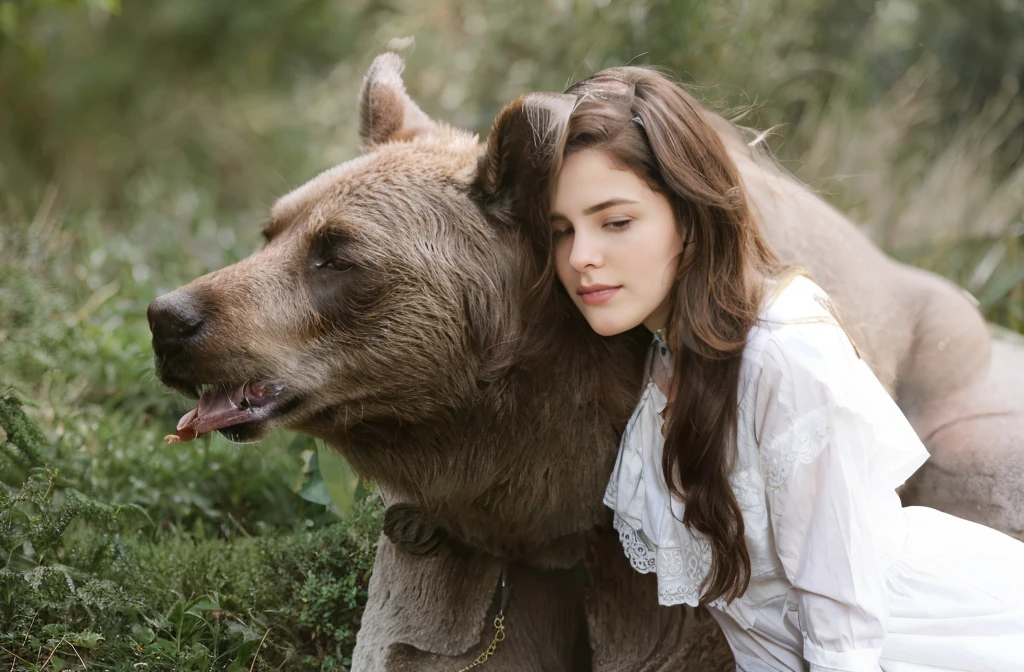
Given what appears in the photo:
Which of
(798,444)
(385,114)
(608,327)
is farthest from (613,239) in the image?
(385,114)

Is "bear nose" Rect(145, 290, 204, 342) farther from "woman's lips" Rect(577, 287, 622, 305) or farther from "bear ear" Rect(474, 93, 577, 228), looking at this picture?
"woman's lips" Rect(577, 287, 622, 305)

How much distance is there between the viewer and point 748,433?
7.72ft

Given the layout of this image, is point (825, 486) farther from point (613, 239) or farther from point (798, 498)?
point (613, 239)

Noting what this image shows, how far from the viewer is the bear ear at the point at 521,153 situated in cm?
235

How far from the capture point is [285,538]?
336 cm

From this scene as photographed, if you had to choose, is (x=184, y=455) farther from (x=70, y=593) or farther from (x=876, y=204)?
(x=876, y=204)

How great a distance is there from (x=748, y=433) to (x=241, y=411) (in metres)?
1.20

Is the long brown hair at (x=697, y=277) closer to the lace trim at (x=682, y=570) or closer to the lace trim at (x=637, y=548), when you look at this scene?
the lace trim at (x=682, y=570)

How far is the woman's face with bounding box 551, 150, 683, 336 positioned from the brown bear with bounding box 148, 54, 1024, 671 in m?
0.14

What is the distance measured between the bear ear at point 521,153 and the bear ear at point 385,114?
0.49 metres

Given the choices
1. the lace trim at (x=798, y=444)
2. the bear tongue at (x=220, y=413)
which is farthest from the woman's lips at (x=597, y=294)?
the bear tongue at (x=220, y=413)

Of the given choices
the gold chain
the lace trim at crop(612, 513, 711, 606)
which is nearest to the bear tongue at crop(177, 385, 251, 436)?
the gold chain

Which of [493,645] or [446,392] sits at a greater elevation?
[446,392]

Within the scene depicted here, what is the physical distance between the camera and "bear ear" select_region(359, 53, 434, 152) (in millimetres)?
2994
